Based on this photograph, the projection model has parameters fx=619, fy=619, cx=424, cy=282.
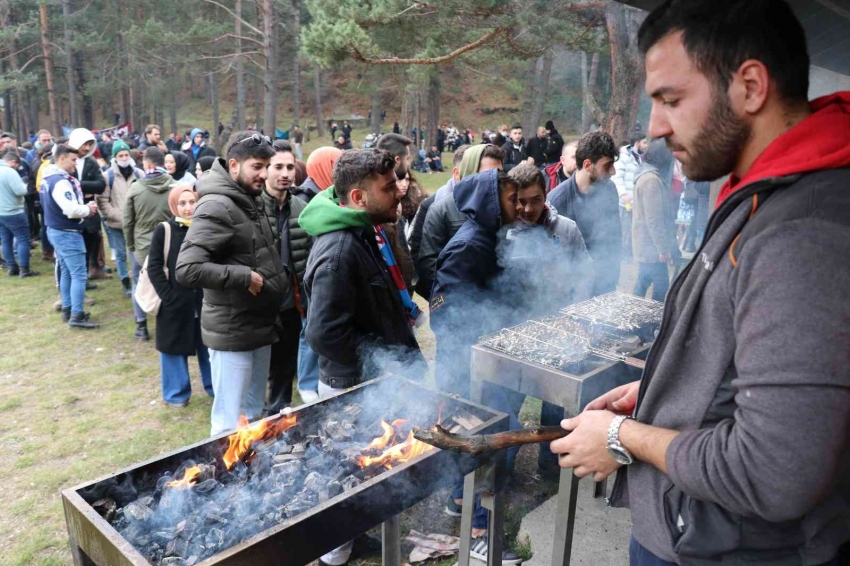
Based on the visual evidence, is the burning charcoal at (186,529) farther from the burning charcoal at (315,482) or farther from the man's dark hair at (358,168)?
the man's dark hair at (358,168)

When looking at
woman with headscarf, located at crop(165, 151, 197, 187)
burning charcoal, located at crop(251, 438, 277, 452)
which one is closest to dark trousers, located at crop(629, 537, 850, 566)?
burning charcoal, located at crop(251, 438, 277, 452)

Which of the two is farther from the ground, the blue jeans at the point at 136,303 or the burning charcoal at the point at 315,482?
the burning charcoal at the point at 315,482

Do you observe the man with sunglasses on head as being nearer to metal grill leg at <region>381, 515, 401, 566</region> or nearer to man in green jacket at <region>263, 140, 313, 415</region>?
man in green jacket at <region>263, 140, 313, 415</region>

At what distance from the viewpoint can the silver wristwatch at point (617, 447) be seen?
5.03 feet

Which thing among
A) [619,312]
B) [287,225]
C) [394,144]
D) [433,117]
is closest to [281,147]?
[287,225]

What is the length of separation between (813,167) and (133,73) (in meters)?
34.4

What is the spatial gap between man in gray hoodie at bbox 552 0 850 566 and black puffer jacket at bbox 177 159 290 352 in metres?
2.87

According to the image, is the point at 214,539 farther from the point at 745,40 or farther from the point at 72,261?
the point at 72,261

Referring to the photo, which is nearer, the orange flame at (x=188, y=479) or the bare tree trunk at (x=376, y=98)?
the orange flame at (x=188, y=479)

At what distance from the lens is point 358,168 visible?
3158mm

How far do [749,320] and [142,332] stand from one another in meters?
7.20

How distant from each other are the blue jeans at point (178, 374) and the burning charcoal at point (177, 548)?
11.7 ft

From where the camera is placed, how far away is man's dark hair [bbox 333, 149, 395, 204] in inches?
124

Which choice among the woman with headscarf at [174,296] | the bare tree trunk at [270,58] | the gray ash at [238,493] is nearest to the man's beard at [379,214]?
the gray ash at [238,493]
